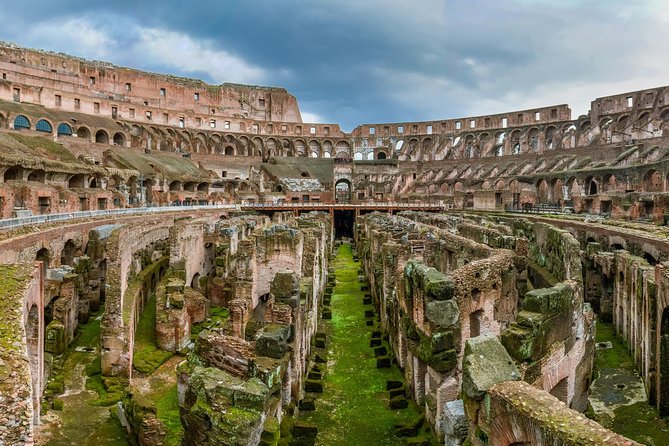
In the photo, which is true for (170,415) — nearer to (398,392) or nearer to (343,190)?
(398,392)

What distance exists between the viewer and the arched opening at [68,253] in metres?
19.6

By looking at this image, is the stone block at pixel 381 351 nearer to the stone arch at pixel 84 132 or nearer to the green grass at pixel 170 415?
the green grass at pixel 170 415

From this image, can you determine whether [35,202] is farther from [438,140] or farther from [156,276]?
[438,140]

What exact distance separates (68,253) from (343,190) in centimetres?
5373

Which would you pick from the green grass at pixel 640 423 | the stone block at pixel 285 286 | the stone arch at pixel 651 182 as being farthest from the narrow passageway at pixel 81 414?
the stone arch at pixel 651 182

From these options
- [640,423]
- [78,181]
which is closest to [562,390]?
[640,423]

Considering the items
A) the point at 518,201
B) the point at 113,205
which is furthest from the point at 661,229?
the point at 113,205

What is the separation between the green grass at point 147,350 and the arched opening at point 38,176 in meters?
21.9

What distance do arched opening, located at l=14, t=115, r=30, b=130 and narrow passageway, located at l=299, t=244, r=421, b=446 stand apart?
46216mm

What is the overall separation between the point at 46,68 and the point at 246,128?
29078 mm

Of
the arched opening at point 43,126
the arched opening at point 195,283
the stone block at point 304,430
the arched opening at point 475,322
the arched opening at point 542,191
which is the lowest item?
the stone block at point 304,430

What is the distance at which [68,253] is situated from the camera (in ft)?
65.5

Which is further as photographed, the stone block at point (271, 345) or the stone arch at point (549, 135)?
the stone arch at point (549, 135)

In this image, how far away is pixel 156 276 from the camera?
18.5 m
